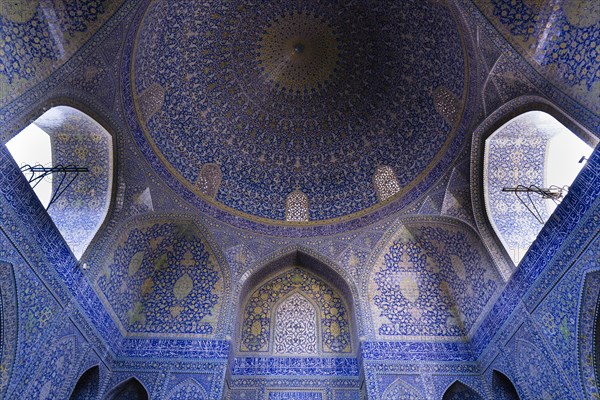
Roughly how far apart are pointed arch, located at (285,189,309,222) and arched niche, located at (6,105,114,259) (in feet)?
12.7

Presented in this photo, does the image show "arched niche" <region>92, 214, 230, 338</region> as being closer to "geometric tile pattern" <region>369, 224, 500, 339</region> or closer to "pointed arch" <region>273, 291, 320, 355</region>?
"pointed arch" <region>273, 291, 320, 355</region>

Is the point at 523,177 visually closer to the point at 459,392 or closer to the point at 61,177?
the point at 459,392

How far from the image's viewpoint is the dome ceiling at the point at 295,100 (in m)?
8.09

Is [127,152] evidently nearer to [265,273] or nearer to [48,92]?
[48,92]

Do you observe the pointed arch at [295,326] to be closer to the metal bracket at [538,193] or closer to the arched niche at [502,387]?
the arched niche at [502,387]

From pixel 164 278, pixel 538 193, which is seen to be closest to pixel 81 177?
pixel 164 278

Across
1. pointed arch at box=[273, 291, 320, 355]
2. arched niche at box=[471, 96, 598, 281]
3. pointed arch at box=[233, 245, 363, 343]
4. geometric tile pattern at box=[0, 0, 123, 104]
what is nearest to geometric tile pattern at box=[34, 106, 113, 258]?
geometric tile pattern at box=[0, 0, 123, 104]

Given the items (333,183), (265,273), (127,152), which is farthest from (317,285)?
(127,152)

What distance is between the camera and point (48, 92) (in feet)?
18.7

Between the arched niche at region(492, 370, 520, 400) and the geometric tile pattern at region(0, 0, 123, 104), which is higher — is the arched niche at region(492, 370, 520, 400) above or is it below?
below

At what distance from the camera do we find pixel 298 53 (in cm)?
941

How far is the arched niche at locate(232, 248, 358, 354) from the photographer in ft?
27.9

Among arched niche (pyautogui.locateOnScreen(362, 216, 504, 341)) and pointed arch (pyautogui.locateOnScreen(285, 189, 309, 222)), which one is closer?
arched niche (pyautogui.locateOnScreen(362, 216, 504, 341))

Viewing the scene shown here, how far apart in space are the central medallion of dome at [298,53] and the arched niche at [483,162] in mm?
3818
